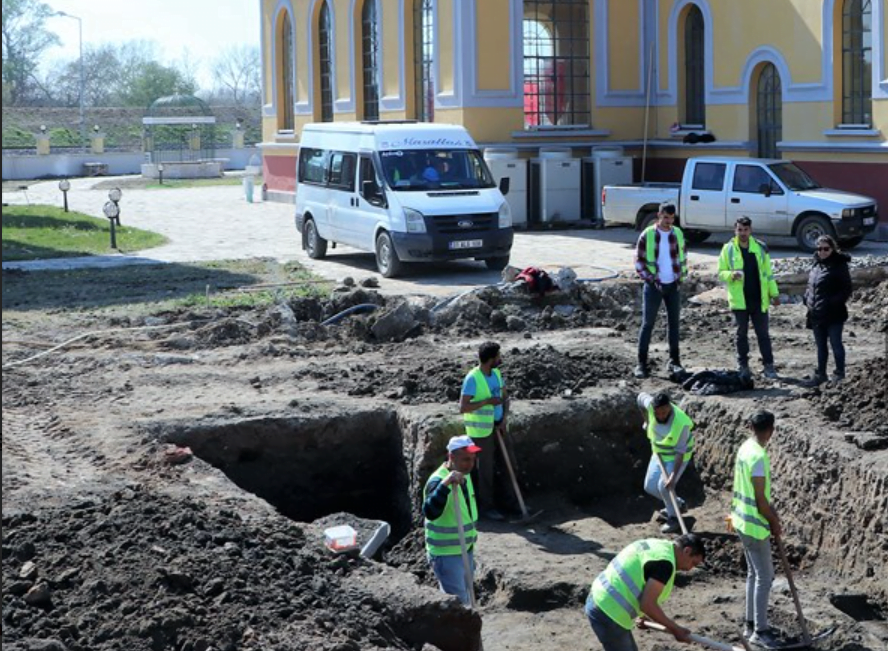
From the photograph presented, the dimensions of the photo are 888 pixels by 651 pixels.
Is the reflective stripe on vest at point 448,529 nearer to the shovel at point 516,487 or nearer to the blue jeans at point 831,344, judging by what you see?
the shovel at point 516,487

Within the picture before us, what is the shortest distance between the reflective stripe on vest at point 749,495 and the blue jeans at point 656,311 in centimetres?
485

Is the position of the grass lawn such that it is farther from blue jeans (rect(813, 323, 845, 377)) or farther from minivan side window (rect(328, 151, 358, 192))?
blue jeans (rect(813, 323, 845, 377))

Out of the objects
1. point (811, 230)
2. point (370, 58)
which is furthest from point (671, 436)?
point (370, 58)

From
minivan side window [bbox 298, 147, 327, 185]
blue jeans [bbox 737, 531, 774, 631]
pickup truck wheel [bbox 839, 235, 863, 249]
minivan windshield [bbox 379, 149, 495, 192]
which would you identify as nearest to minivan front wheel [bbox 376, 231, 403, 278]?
minivan windshield [bbox 379, 149, 495, 192]

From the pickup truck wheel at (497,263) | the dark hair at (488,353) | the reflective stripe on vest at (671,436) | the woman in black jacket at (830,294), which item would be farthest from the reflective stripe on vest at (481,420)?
the pickup truck wheel at (497,263)

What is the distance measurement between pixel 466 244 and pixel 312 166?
4.61m

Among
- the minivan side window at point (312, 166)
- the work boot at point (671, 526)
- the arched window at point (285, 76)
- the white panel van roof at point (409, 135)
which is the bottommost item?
the work boot at point (671, 526)

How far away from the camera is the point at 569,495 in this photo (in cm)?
1294

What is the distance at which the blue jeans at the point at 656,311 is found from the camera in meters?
14.0

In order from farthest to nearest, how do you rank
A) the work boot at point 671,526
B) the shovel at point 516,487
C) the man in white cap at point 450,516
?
the shovel at point 516,487 → the work boot at point 671,526 → the man in white cap at point 450,516

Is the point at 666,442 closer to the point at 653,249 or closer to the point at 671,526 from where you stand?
the point at 671,526

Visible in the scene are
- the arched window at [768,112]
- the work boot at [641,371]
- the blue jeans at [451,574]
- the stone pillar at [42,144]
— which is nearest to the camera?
the blue jeans at [451,574]

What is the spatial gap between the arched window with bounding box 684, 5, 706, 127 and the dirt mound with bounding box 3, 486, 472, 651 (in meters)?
23.2

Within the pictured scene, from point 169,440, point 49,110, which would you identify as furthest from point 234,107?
point 169,440
